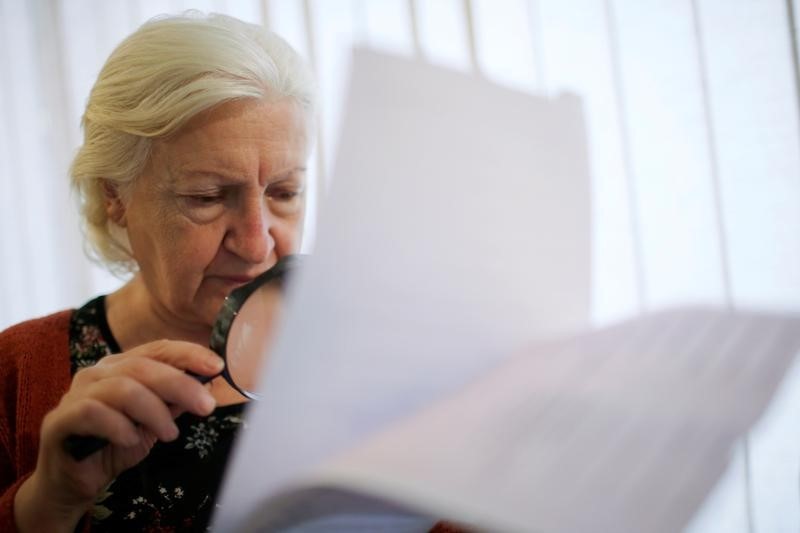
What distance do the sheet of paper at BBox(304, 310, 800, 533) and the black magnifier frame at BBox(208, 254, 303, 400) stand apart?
0.40m

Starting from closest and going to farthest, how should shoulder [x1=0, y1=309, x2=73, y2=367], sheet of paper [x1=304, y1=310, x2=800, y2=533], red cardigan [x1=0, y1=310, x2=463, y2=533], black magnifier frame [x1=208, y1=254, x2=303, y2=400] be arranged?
sheet of paper [x1=304, y1=310, x2=800, y2=533] < black magnifier frame [x1=208, y1=254, x2=303, y2=400] < red cardigan [x1=0, y1=310, x2=463, y2=533] < shoulder [x1=0, y1=309, x2=73, y2=367]

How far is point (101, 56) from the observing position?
251cm

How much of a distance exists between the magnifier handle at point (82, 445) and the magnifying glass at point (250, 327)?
6.2 inches

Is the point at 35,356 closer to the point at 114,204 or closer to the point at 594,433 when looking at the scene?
the point at 114,204

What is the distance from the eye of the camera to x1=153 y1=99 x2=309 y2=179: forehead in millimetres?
1015

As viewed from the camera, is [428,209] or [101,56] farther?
[101,56]

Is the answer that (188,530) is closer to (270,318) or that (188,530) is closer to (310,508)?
(270,318)

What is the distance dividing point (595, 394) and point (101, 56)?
A: 2558 mm

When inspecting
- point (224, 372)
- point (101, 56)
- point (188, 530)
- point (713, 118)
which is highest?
point (101, 56)

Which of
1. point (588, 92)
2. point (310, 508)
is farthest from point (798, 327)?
point (588, 92)

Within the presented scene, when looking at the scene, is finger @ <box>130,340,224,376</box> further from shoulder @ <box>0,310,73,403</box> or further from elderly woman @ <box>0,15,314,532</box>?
shoulder @ <box>0,310,73,403</box>

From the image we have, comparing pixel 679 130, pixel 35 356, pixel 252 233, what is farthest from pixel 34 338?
pixel 679 130

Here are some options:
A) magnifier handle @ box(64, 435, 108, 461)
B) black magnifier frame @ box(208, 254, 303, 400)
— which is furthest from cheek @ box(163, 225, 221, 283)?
magnifier handle @ box(64, 435, 108, 461)

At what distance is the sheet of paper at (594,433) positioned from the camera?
39 centimetres
